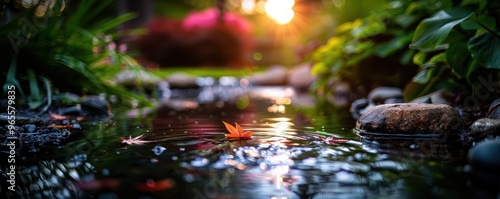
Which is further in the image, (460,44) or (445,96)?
(445,96)

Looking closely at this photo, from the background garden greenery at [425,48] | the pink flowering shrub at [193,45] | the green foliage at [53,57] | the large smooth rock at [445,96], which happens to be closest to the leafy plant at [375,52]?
the background garden greenery at [425,48]

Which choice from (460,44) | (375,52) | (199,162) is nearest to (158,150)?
(199,162)

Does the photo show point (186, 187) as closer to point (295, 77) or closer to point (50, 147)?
point (50, 147)

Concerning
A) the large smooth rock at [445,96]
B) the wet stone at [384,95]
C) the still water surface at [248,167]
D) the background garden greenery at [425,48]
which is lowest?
the still water surface at [248,167]

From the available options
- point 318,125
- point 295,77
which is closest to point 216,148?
point 318,125

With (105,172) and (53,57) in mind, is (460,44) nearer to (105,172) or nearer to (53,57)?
(105,172)

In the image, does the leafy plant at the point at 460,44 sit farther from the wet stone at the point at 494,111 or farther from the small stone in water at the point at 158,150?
the small stone in water at the point at 158,150
